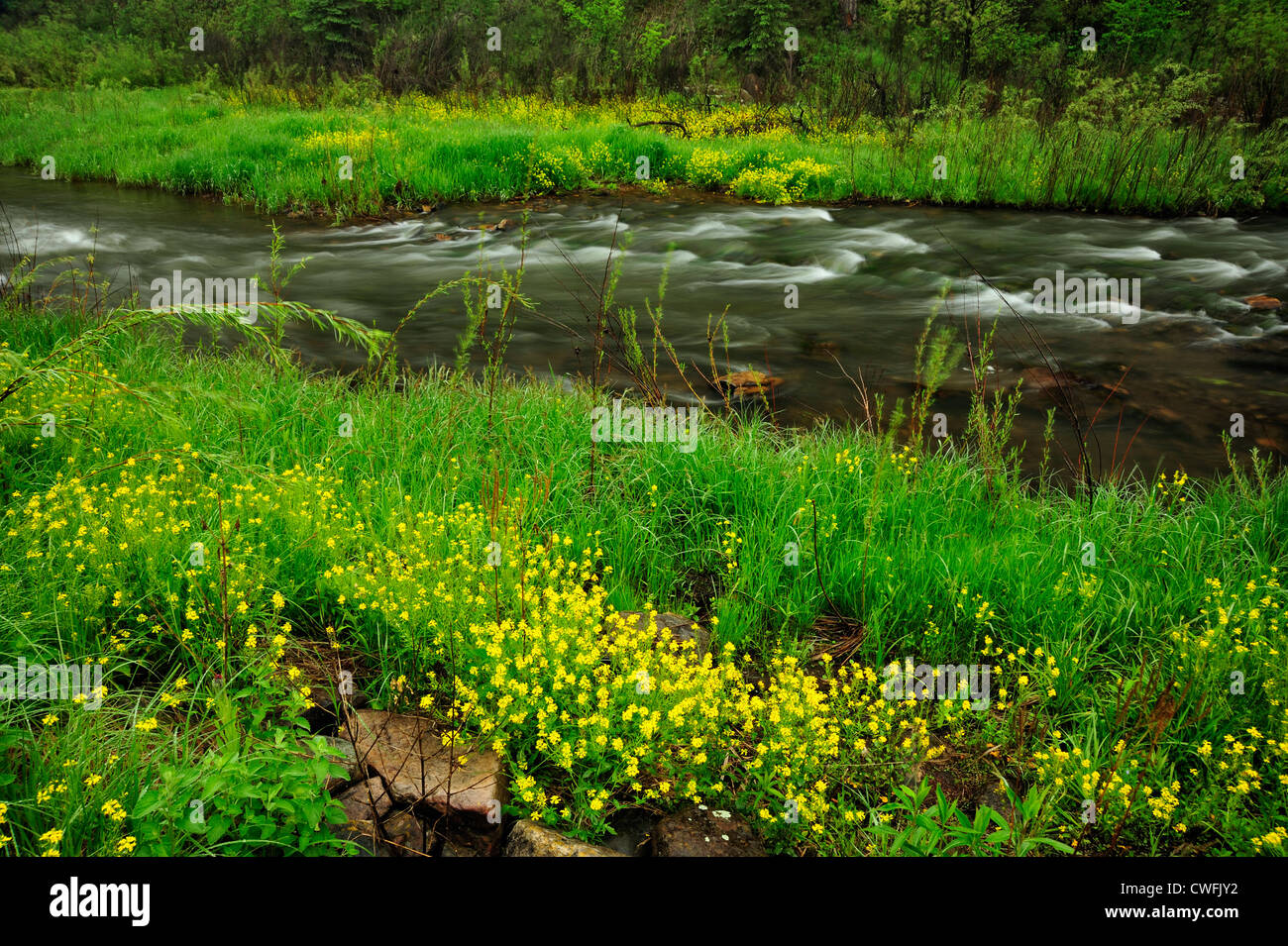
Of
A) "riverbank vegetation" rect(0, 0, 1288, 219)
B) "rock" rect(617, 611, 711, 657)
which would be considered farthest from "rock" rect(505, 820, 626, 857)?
"riverbank vegetation" rect(0, 0, 1288, 219)

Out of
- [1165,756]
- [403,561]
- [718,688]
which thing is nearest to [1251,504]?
[1165,756]

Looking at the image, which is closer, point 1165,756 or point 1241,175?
point 1165,756

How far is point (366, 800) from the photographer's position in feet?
8.95

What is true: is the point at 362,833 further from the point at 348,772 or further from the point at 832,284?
the point at 832,284

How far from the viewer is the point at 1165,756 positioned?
9.41 ft

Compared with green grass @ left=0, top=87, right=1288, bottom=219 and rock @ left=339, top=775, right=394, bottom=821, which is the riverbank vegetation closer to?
green grass @ left=0, top=87, right=1288, bottom=219

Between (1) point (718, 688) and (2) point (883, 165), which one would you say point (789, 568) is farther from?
(2) point (883, 165)

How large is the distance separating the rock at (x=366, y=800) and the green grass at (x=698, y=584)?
27cm

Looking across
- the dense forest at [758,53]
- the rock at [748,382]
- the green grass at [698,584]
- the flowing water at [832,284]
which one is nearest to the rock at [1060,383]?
the flowing water at [832,284]

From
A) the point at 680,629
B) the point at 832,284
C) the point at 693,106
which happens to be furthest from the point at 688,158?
the point at 680,629

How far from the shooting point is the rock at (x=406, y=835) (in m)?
2.59

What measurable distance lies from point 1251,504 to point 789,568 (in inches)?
107

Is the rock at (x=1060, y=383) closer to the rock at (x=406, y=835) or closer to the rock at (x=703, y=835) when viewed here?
the rock at (x=703, y=835)
